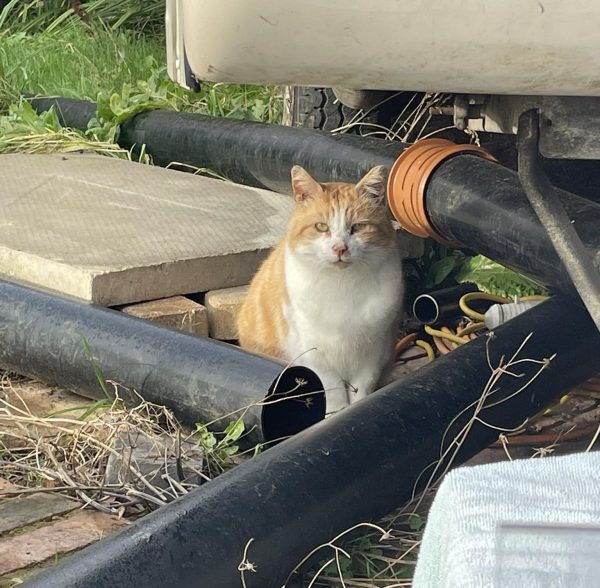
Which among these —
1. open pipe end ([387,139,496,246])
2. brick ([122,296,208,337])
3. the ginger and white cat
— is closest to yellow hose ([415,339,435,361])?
the ginger and white cat

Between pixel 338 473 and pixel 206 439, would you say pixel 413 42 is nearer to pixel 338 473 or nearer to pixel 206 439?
pixel 338 473

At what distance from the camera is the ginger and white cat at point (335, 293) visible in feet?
10.4

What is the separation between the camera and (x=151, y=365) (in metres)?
2.70

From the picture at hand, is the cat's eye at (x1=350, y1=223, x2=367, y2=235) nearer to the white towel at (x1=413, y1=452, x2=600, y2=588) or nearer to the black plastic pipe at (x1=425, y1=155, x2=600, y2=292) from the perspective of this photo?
the black plastic pipe at (x1=425, y1=155, x2=600, y2=292)

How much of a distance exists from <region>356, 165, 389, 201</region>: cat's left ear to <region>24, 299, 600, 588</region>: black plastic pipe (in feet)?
2.25

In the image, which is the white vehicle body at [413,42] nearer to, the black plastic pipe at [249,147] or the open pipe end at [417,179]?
the open pipe end at [417,179]

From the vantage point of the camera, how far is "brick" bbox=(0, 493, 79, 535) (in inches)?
86.4

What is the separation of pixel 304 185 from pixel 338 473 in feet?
4.63

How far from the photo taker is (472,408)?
2.46 meters

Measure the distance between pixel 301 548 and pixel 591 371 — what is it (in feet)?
3.73

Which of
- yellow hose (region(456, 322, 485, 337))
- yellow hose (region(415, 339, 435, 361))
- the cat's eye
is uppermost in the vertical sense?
the cat's eye

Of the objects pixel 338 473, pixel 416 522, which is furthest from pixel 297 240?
pixel 338 473

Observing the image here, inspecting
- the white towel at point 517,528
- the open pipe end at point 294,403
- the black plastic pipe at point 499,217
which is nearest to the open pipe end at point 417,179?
the black plastic pipe at point 499,217

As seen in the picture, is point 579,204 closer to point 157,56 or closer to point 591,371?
point 591,371
